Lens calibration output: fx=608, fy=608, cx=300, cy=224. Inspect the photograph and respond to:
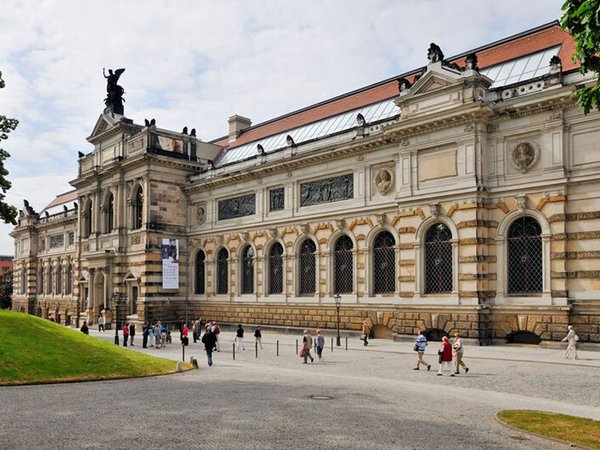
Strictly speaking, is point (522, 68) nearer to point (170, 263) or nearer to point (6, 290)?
point (170, 263)

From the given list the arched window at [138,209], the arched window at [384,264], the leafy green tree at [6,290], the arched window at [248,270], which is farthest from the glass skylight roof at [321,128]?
the leafy green tree at [6,290]

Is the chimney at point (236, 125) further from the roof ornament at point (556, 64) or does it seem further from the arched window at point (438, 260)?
the roof ornament at point (556, 64)

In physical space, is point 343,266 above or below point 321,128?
below

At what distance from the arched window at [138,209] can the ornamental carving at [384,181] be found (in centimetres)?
2433

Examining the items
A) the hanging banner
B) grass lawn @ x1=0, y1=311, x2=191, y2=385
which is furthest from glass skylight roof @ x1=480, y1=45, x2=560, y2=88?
the hanging banner

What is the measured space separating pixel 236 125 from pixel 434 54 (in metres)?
28.9

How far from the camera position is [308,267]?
44875 mm

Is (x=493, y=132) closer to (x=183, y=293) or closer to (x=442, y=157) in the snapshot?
(x=442, y=157)

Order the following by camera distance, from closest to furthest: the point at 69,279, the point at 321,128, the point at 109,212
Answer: the point at 321,128 < the point at 109,212 < the point at 69,279

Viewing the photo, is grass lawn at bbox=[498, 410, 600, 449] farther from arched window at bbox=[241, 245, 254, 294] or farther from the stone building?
arched window at bbox=[241, 245, 254, 294]

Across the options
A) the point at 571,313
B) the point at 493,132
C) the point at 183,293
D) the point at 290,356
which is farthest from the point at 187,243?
the point at 571,313

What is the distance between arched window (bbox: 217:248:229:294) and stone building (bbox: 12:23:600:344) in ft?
0.52

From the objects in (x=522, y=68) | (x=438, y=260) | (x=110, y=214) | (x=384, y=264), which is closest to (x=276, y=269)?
→ (x=384, y=264)

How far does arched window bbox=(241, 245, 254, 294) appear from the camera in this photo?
4959cm
